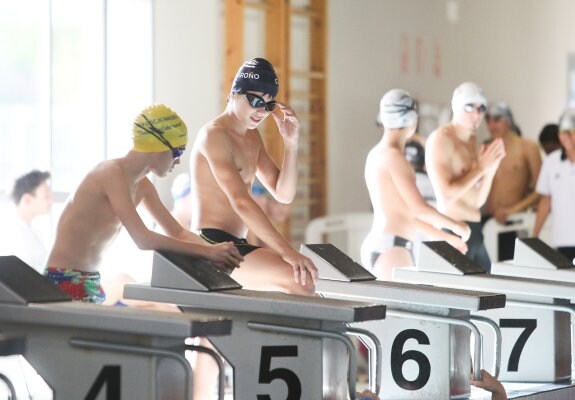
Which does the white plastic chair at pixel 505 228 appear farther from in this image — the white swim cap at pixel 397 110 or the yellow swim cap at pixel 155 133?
the yellow swim cap at pixel 155 133

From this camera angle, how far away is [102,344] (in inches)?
142

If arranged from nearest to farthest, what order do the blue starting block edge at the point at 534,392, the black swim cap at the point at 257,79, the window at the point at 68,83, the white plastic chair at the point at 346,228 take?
the blue starting block edge at the point at 534,392, the black swim cap at the point at 257,79, the window at the point at 68,83, the white plastic chair at the point at 346,228

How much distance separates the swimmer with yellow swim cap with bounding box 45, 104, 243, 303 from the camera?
14.1ft

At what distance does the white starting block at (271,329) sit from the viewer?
13.0ft

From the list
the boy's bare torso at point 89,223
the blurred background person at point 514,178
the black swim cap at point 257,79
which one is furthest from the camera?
the blurred background person at point 514,178

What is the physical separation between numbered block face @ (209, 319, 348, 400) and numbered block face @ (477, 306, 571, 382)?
1.56 metres

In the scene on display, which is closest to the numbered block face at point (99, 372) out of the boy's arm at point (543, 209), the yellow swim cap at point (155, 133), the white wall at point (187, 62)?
the yellow swim cap at point (155, 133)

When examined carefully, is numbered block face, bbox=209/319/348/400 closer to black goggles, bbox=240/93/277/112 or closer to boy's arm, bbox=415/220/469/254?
black goggles, bbox=240/93/277/112

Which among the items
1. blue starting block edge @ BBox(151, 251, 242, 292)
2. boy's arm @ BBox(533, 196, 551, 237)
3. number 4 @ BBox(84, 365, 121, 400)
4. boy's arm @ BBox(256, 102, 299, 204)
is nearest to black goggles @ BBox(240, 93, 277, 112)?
boy's arm @ BBox(256, 102, 299, 204)

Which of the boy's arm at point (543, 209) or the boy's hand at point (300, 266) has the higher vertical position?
the boy's arm at point (543, 209)

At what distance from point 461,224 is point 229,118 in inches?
62.5

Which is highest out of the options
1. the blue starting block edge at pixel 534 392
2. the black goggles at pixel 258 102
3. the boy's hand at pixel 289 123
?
the black goggles at pixel 258 102

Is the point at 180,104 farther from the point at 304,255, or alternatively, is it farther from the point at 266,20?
the point at 304,255

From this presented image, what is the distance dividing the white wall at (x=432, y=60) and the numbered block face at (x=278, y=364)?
7.05m
